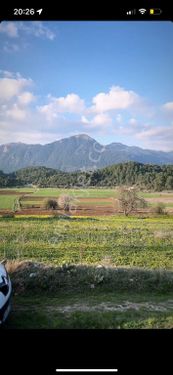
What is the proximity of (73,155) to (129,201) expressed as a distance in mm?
1094

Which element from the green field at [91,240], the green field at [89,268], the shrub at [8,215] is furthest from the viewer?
the green field at [91,240]

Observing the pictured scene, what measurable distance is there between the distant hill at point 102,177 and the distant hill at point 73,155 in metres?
0.10

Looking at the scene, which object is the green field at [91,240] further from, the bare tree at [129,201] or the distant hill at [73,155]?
the distant hill at [73,155]

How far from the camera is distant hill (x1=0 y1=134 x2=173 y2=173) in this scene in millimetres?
5711

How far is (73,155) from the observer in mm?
6129

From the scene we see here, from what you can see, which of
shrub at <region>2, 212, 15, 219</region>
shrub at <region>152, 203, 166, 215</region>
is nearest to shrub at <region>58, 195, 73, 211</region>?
shrub at <region>2, 212, 15, 219</region>

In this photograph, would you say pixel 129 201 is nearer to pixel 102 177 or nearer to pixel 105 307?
pixel 102 177

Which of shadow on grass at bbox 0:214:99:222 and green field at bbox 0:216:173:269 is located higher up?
shadow on grass at bbox 0:214:99:222

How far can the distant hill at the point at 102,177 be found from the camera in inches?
238

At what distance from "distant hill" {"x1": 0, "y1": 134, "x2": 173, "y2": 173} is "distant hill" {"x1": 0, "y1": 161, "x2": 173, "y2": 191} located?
0.10 m
